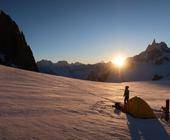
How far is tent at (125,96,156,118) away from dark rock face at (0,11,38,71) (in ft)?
305

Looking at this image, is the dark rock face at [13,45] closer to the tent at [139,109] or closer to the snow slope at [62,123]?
the tent at [139,109]

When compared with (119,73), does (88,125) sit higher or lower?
lower

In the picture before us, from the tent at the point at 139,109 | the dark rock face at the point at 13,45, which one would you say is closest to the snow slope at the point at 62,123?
the tent at the point at 139,109

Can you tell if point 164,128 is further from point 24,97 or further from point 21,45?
point 21,45

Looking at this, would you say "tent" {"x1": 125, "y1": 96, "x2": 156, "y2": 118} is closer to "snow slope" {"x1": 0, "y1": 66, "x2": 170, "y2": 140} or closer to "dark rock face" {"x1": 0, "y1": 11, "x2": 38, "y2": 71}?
"snow slope" {"x1": 0, "y1": 66, "x2": 170, "y2": 140}

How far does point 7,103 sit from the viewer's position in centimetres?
1655

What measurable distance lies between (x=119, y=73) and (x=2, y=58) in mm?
97190

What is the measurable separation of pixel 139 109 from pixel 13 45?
99607 millimetres

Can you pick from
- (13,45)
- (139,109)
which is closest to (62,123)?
(139,109)

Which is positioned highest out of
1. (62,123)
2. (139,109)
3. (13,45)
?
(13,45)

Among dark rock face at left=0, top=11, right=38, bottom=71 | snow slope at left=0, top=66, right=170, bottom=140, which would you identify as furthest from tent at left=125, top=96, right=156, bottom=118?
dark rock face at left=0, top=11, right=38, bottom=71

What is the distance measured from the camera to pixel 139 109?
20594 millimetres

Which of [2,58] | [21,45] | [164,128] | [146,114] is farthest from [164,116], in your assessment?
A: [21,45]

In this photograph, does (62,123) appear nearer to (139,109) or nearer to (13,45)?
(139,109)
